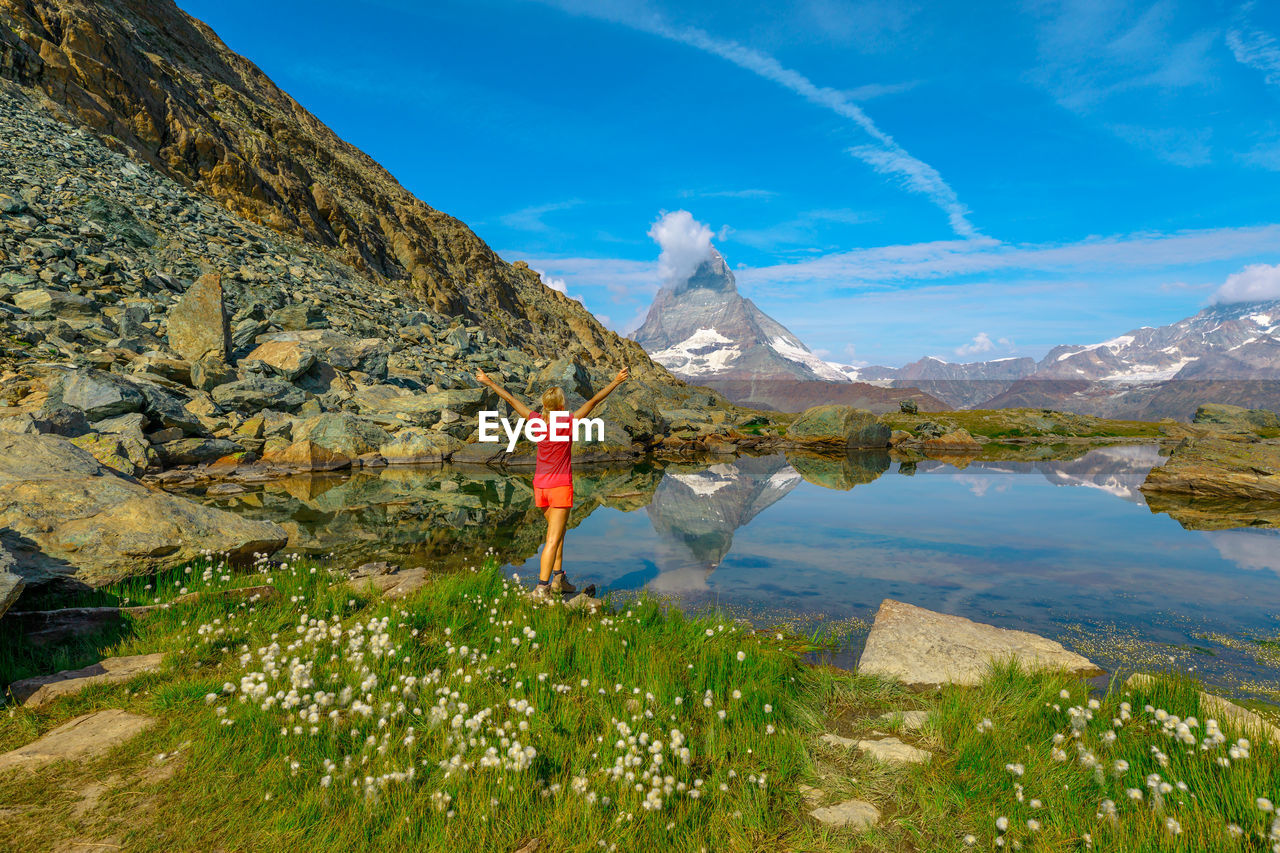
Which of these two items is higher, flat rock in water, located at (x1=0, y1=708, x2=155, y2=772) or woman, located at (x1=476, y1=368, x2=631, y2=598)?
woman, located at (x1=476, y1=368, x2=631, y2=598)

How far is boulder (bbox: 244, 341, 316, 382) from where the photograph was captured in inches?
1337

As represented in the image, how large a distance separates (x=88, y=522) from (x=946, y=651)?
1266 centimetres

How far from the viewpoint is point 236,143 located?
68375mm

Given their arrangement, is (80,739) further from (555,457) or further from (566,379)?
(566,379)

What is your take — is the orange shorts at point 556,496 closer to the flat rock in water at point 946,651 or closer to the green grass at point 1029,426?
the flat rock in water at point 946,651

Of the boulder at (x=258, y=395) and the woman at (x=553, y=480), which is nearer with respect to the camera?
the woman at (x=553, y=480)

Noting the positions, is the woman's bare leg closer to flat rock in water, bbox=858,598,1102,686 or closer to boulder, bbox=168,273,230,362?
flat rock in water, bbox=858,598,1102,686

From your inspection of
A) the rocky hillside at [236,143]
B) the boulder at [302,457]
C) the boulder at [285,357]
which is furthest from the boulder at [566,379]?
the rocky hillside at [236,143]

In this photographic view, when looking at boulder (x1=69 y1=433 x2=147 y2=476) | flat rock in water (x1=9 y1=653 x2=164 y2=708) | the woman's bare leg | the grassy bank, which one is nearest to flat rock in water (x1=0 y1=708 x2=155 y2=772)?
the grassy bank

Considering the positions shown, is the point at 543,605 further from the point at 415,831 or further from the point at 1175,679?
the point at 1175,679

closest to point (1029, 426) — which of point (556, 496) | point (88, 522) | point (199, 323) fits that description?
point (199, 323)

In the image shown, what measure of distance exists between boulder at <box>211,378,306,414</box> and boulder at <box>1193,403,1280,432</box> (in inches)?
4388

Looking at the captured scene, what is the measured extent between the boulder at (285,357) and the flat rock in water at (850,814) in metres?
36.1

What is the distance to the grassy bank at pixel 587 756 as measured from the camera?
14.4 feet
